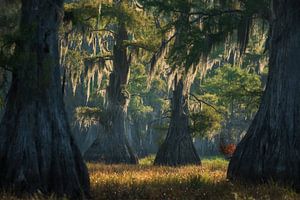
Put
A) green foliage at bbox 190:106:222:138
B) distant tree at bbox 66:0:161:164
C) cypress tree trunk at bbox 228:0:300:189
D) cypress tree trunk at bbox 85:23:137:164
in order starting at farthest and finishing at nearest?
cypress tree trunk at bbox 85:23:137:164
distant tree at bbox 66:0:161:164
green foliage at bbox 190:106:222:138
cypress tree trunk at bbox 228:0:300:189

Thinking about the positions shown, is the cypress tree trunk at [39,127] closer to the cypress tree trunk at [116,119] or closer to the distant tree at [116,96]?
the distant tree at [116,96]

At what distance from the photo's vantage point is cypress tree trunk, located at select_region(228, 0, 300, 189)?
11844 millimetres

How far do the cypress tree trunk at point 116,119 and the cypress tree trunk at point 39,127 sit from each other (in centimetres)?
1562

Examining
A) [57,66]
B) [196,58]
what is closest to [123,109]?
[196,58]

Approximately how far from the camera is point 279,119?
12242mm

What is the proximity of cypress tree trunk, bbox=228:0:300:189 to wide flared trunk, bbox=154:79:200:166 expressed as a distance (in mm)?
10848

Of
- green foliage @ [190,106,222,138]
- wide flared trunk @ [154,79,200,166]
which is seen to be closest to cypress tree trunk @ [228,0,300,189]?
wide flared trunk @ [154,79,200,166]

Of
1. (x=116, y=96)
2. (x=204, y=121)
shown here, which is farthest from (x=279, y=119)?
(x=116, y=96)

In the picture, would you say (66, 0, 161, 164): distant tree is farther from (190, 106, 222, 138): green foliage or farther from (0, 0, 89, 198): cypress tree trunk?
(0, 0, 89, 198): cypress tree trunk

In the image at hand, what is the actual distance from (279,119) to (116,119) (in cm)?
1546

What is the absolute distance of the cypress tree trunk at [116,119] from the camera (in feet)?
85.6

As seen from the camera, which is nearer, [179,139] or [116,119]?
[179,139]

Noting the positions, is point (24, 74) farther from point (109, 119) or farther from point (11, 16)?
point (109, 119)

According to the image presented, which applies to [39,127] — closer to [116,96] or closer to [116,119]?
[116,96]
